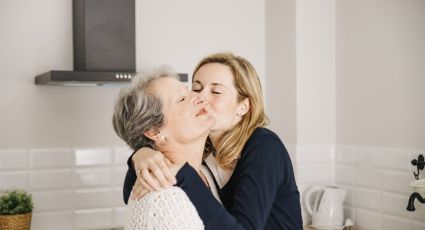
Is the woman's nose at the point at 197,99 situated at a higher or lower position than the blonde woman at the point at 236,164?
higher

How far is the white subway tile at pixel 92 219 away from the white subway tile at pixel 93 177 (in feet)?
0.49

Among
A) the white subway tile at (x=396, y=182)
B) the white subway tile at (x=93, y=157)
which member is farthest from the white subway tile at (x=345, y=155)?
the white subway tile at (x=93, y=157)

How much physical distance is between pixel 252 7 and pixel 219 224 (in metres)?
2.25

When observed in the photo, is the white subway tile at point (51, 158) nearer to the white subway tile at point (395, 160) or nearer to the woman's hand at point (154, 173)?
the woman's hand at point (154, 173)

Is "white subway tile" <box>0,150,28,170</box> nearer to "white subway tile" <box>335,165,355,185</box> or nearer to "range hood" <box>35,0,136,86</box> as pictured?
"range hood" <box>35,0,136,86</box>

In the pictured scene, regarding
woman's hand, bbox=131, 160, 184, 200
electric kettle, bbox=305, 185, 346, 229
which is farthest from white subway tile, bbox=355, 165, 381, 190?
woman's hand, bbox=131, 160, 184, 200

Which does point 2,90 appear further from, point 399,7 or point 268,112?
point 399,7

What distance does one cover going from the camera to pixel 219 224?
144cm

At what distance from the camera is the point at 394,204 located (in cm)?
276

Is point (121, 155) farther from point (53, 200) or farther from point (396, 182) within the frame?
point (396, 182)

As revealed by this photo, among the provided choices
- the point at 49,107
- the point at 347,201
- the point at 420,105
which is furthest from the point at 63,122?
the point at 420,105

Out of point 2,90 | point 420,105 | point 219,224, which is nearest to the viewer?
point 219,224

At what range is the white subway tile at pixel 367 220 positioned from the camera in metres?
2.87

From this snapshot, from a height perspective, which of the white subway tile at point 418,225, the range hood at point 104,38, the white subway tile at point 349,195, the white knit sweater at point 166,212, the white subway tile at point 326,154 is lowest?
the white subway tile at point 418,225
